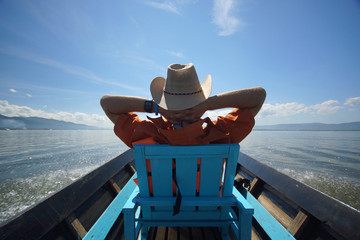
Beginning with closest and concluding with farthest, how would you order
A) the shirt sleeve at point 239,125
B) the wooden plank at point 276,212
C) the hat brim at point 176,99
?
the hat brim at point 176,99
the shirt sleeve at point 239,125
the wooden plank at point 276,212

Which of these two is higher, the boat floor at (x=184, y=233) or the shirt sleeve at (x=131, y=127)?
the shirt sleeve at (x=131, y=127)

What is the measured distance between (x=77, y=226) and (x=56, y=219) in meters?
0.30

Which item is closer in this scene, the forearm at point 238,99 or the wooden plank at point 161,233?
the forearm at point 238,99

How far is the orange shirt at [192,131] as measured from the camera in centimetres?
110

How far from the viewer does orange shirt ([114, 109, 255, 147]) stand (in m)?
1.10

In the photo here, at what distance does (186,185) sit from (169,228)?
3.02ft

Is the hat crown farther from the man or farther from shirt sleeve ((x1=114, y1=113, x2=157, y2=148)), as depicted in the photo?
shirt sleeve ((x1=114, y1=113, x2=157, y2=148))

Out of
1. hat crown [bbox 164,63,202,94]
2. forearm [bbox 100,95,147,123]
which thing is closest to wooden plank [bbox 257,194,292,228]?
hat crown [bbox 164,63,202,94]

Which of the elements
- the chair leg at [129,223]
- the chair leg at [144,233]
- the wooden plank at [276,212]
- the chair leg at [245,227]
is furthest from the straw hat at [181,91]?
the wooden plank at [276,212]

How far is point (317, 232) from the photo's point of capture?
160 cm

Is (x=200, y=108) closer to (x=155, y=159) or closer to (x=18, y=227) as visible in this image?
(x=155, y=159)

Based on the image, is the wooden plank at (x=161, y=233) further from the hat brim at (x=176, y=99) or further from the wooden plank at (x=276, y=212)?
the wooden plank at (x=276, y=212)

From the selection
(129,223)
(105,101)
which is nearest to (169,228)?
(129,223)

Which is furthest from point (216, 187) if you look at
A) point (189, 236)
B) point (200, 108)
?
point (189, 236)
